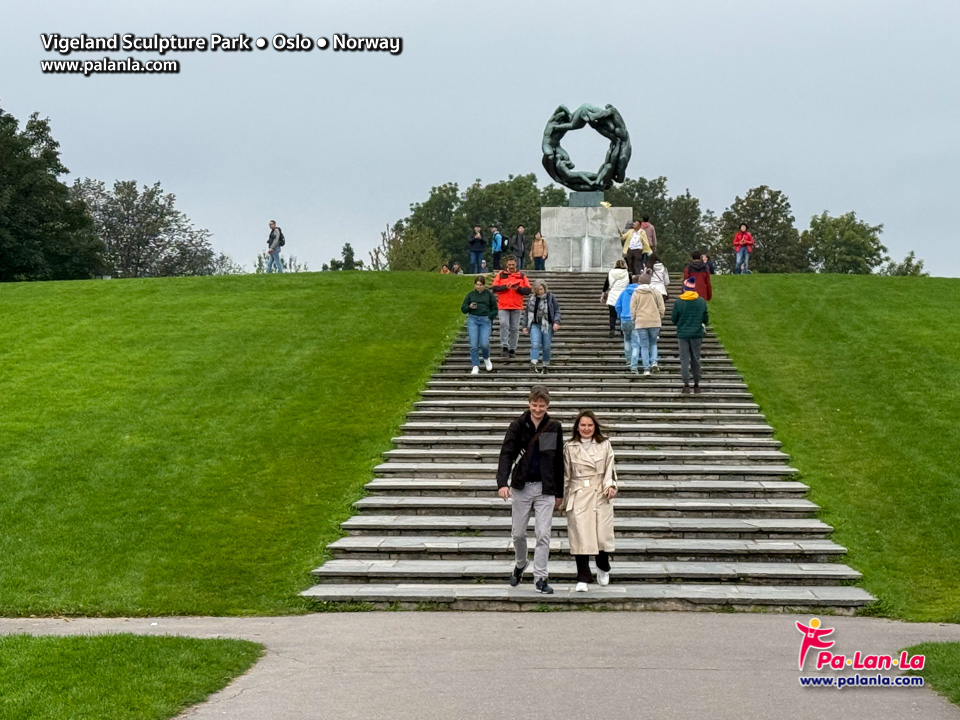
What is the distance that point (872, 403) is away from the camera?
17.3 m

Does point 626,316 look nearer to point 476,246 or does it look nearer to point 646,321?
point 646,321

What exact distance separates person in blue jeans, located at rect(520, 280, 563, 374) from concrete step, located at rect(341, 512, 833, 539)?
672 cm

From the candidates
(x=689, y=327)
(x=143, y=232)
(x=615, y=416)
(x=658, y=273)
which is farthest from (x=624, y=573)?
(x=143, y=232)

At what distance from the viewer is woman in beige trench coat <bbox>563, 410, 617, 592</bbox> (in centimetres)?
1061

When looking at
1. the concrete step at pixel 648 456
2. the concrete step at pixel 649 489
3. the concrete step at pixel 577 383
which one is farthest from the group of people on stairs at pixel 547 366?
the concrete step at pixel 649 489

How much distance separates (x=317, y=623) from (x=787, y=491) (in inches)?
265

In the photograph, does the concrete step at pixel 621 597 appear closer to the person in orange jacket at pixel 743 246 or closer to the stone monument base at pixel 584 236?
the person in orange jacket at pixel 743 246

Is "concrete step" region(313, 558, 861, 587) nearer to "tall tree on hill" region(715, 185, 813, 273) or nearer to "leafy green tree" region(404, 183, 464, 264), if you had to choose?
"tall tree on hill" region(715, 185, 813, 273)

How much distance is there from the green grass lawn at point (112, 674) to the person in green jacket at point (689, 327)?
34.4 feet

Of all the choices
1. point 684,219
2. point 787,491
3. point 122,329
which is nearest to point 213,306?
point 122,329

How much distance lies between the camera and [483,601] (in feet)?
34.7

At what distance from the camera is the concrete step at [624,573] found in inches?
445

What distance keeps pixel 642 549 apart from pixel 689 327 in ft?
20.7

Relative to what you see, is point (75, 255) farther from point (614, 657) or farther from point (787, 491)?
point (614, 657)
